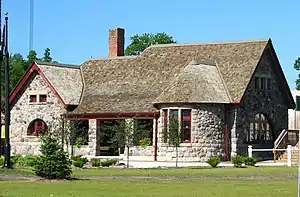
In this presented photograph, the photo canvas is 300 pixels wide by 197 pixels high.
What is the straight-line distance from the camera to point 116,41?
2349 inches

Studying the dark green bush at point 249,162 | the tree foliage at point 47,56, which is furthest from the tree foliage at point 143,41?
the dark green bush at point 249,162

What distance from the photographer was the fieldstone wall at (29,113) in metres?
54.7

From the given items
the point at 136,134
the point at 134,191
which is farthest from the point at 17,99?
the point at 134,191

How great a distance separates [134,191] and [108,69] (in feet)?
112

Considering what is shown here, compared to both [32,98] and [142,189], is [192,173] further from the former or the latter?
[32,98]

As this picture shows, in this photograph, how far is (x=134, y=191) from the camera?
75.8 ft

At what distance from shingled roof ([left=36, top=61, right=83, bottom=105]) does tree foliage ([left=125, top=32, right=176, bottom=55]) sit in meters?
43.1

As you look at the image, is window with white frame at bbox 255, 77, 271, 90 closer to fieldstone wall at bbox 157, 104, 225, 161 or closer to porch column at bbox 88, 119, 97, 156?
fieldstone wall at bbox 157, 104, 225, 161

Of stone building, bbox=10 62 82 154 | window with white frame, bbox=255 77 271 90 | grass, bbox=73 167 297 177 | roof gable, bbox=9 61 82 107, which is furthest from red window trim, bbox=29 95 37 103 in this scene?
grass, bbox=73 167 297 177

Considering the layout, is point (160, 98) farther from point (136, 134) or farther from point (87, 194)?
point (87, 194)

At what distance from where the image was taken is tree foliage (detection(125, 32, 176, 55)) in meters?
101

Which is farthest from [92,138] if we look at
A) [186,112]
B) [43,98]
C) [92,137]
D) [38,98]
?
[186,112]

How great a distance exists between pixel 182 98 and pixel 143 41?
5508cm

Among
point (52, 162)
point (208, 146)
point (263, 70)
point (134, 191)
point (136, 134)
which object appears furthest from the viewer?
point (263, 70)
